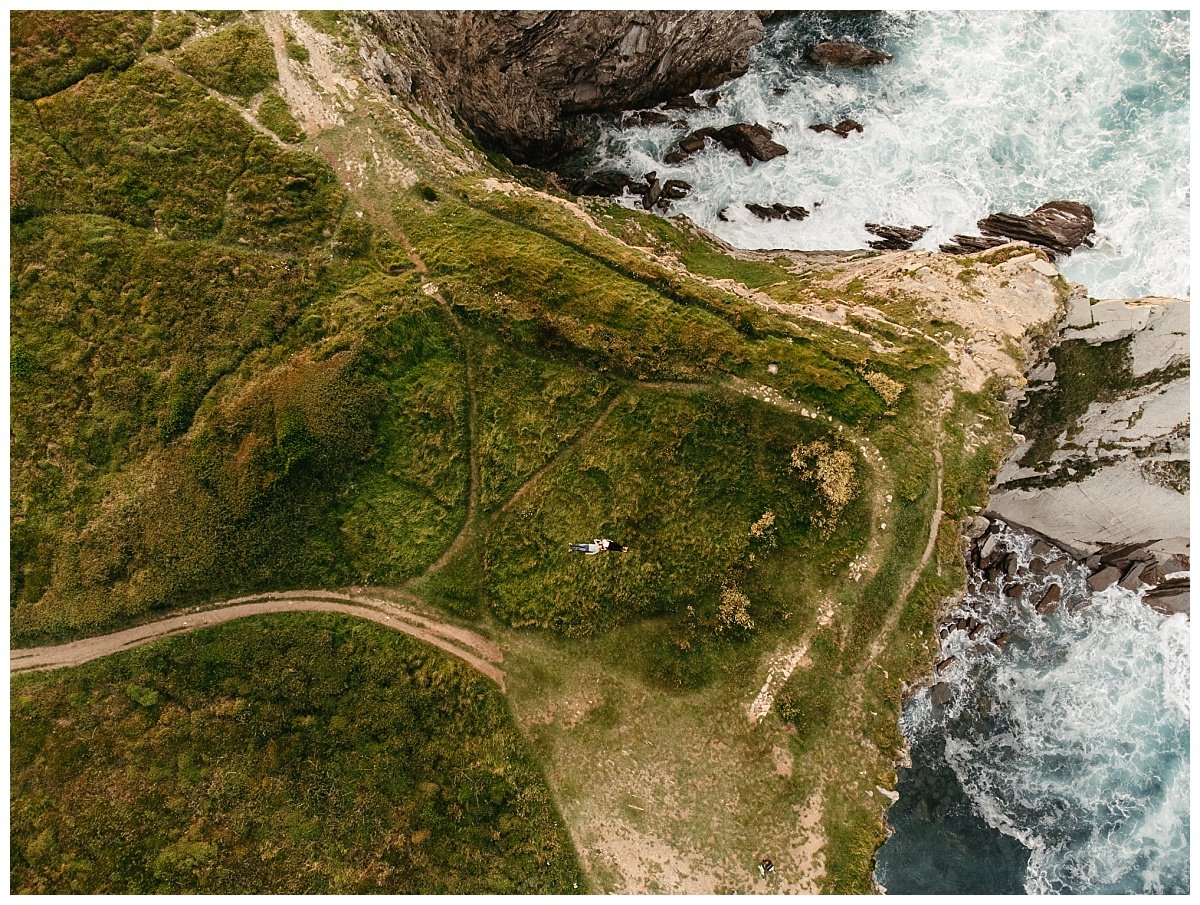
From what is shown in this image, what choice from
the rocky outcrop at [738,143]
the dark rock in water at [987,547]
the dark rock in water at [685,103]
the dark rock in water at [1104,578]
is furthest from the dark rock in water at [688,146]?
the dark rock in water at [1104,578]

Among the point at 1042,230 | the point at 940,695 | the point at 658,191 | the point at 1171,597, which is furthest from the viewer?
the point at 658,191

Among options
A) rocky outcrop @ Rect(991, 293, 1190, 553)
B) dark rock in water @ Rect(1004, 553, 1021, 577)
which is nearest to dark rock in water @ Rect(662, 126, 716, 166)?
rocky outcrop @ Rect(991, 293, 1190, 553)

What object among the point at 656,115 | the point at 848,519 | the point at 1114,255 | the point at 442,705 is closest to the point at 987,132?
the point at 1114,255

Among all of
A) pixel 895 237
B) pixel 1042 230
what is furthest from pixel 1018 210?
pixel 895 237

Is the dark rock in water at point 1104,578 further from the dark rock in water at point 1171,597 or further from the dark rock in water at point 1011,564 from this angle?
the dark rock in water at point 1011,564

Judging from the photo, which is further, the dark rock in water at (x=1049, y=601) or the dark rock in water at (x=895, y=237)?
the dark rock in water at (x=895, y=237)

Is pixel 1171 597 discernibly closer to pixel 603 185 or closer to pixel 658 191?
pixel 658 191

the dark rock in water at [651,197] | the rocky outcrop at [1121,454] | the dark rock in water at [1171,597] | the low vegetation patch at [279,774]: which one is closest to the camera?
the low vegetation patch at [279,774]

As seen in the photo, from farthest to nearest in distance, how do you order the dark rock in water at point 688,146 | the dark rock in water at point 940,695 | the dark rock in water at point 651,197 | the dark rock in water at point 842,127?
the dark rock in water at point 688,146
the dark rock in water at point 842,127
the dark rock in water at point 651,197
the dark rock in water at point 940,695
